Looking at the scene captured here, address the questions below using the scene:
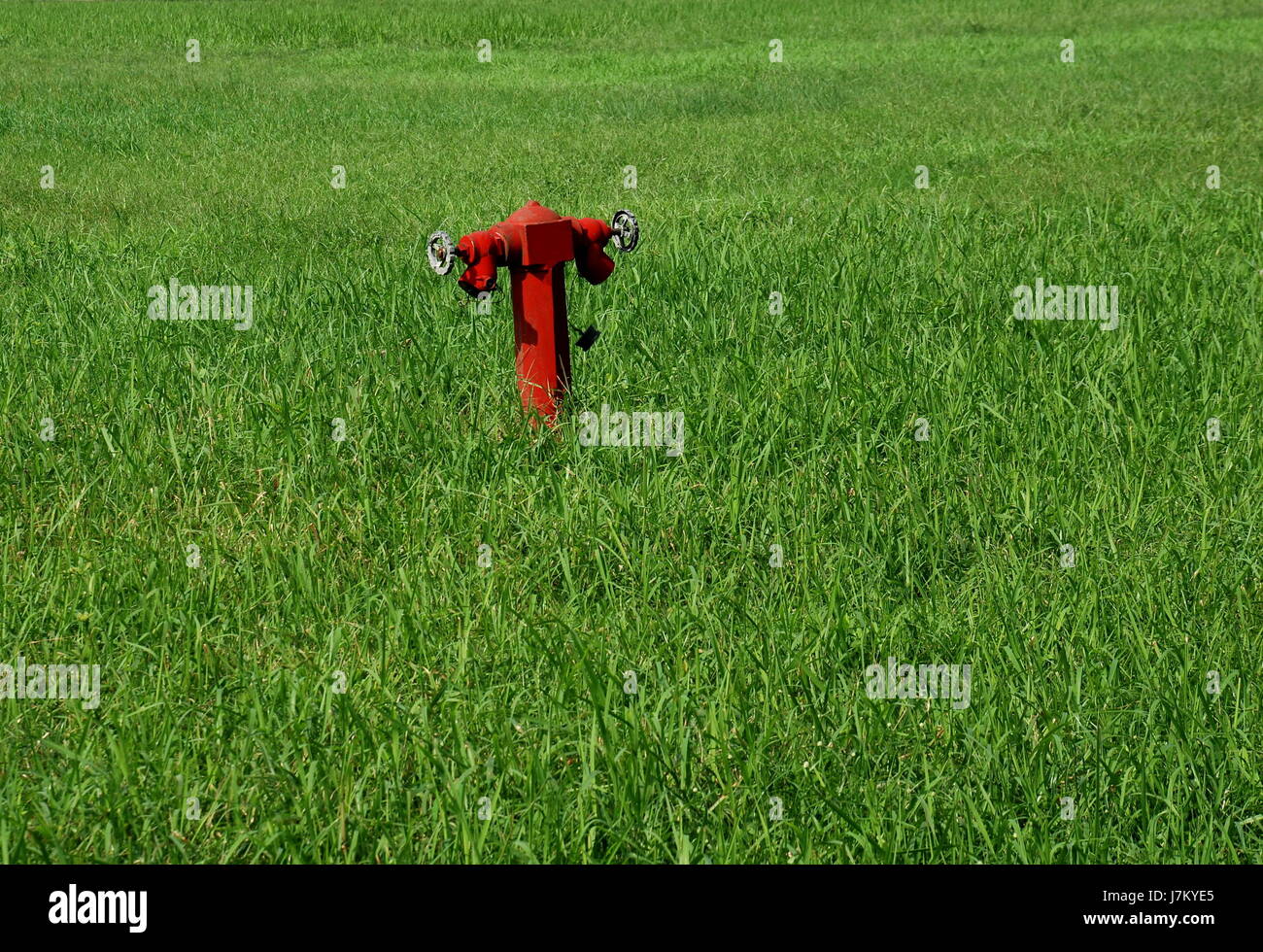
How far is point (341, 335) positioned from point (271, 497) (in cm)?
128

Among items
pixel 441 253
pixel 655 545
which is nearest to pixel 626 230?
pixel 441 253

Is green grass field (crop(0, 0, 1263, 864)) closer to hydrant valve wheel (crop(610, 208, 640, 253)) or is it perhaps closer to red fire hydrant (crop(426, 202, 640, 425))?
red fire hydrant (crop(426, 202, 640, 425))

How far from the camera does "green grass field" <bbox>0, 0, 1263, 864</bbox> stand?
230 centimetres

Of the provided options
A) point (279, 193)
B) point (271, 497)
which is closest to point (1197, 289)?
point (271, 497)

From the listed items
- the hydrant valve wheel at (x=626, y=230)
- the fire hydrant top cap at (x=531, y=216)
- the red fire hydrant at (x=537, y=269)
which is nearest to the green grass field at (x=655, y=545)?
the red fire hydrant at (x=537, y=269)

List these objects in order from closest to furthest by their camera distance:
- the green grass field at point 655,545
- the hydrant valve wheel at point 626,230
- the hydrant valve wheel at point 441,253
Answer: the green grass field at point 655,545 < the hydrant valve wheel at point 441,253 < the hydrant valve wheel at point 626,230

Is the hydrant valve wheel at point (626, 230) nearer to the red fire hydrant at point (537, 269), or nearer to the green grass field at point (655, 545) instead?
the red fire hydrant at point (537, 269)

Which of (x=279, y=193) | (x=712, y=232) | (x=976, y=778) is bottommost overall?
(x=976, y=778)

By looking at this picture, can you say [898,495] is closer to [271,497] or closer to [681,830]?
[681,830]

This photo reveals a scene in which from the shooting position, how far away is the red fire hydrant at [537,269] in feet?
12.5

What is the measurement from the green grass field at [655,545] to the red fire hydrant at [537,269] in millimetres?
177

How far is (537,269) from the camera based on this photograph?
153 inches

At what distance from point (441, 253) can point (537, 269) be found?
0.33 m

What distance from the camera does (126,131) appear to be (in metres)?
11.8
